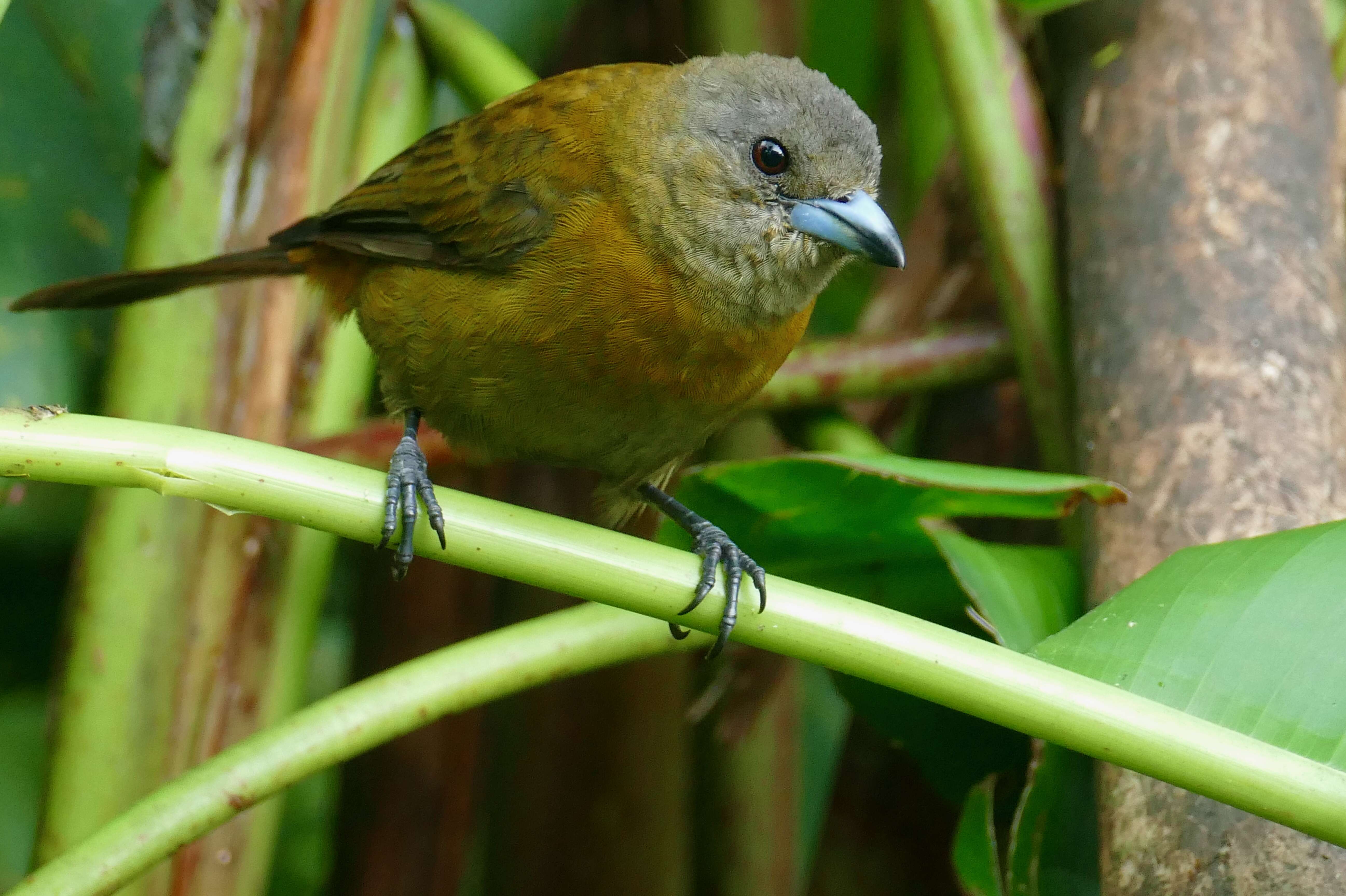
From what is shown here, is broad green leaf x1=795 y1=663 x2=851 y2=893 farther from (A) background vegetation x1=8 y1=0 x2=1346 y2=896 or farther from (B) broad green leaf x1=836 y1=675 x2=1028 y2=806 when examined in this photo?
(B) broad green leaf x1=836 y1=675 x2=1028 y2=806

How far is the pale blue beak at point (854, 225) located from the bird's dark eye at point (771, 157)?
0.06 meters

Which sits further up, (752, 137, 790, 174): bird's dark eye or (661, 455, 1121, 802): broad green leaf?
(752, 137, 790, 174): bird's dark eye

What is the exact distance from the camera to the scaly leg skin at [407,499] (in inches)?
50.8

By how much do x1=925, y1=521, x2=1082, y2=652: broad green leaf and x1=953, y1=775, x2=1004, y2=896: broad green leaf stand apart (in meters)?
0.24

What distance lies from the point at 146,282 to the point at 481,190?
23.0 inches

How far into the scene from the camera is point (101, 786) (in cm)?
180

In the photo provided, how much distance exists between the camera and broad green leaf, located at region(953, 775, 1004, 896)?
1.63 m

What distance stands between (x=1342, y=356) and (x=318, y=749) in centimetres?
155

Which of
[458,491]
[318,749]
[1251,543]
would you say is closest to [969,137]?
[1251,543]

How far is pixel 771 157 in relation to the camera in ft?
6.40

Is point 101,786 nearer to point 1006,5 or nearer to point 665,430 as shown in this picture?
point 665,430

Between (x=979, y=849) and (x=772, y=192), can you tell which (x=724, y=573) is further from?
(x=772, y=192)

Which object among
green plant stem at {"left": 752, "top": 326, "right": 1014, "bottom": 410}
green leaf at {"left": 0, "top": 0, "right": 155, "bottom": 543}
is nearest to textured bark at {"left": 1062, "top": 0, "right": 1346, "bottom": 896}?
green plant stem at {"left": 752, "top": 326, "right": 1014, "bottom": 410}

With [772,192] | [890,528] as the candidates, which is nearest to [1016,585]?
[890,528]
